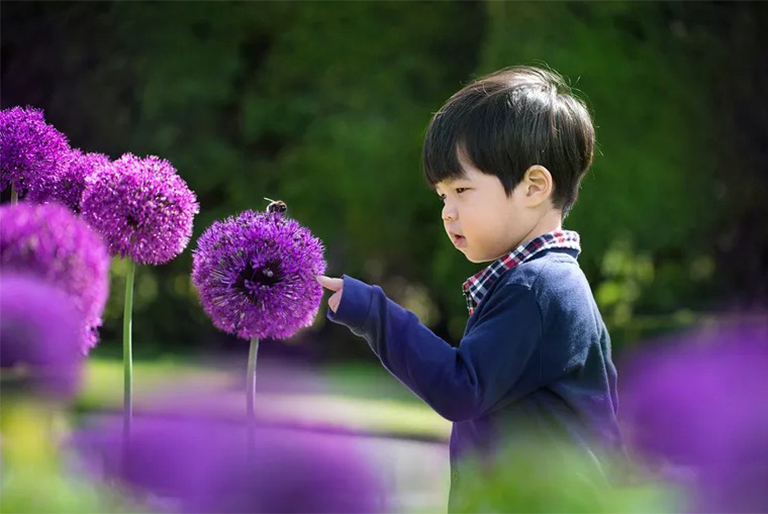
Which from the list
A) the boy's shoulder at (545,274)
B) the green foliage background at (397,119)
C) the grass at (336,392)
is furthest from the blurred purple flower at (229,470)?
the green foliage background at (397,119)

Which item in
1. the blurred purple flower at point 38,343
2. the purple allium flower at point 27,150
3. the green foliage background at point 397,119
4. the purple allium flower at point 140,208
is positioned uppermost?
the green foliage background at point 397,119

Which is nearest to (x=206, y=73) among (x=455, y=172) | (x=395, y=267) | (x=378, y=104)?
(x=378, y=104)

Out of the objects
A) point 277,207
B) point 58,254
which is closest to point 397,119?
point 277,207

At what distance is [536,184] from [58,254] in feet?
4.07

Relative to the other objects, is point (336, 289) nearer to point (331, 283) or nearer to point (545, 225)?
point (331, 283)

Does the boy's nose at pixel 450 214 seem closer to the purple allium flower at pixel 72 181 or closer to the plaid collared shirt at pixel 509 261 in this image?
the plaid collared shirt at pixel 509 261


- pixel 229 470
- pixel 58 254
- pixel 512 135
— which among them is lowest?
pixel 229 470

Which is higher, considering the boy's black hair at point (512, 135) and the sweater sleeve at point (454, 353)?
the boy's black hair at point (512, 135)

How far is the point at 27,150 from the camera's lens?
4.67ft

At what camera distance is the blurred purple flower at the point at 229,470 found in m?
0.54

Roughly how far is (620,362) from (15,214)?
7.40 meters

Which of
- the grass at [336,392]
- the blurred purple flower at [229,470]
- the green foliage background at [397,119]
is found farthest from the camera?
the green foliage background at [397,119]

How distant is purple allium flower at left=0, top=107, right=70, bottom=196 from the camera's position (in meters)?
1.41

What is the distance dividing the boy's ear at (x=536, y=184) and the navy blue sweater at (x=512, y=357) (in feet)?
0.36
